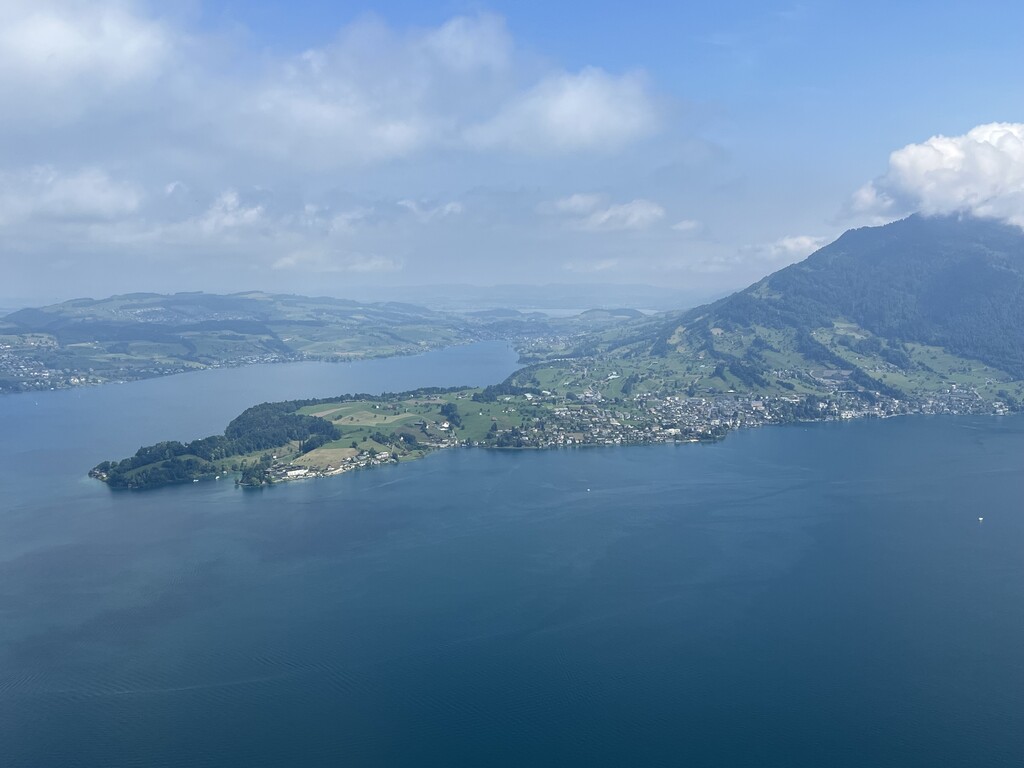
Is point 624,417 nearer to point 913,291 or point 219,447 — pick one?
point 219,447

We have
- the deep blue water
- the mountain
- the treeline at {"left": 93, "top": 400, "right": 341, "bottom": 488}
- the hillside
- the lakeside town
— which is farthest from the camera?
the hillside

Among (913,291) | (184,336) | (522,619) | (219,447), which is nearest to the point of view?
(522,619)

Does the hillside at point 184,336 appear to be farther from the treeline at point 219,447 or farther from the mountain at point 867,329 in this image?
the treeline at point 219,447

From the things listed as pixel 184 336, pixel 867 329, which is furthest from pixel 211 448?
pixel 184 336

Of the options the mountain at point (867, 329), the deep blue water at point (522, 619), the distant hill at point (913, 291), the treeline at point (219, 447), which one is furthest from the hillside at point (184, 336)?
the deep blue water at point (522, 619)

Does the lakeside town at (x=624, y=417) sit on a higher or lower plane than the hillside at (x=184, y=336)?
lower

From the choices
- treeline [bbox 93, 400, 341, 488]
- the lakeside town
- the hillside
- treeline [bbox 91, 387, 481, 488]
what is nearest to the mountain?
the lakeside town

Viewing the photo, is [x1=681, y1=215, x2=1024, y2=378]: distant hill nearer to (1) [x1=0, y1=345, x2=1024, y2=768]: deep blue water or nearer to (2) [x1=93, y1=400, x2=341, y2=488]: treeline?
(1) [x1=0, y1=345, x2=1024, y2=768]: deep blue water

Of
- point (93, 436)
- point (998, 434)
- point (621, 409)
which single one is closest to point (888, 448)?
point (998, 434)

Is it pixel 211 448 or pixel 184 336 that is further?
pixel 184 336
